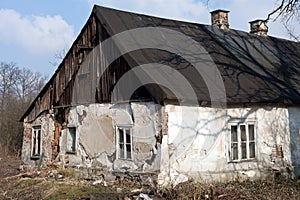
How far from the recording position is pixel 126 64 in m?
10.8

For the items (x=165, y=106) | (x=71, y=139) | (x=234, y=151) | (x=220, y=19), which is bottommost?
(x=234, y=151)

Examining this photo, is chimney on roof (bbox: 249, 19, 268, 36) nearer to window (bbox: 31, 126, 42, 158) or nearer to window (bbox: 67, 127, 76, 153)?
window (bbox: 67, 127, 76, 153)

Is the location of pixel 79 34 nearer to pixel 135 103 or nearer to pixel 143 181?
pixel 135 103

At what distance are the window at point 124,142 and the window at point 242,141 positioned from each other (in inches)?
114

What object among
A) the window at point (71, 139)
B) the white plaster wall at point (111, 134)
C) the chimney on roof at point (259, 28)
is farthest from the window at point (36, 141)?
the chimney on roof at point (259, 28)

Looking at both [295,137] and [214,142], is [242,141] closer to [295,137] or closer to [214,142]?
[214,142]

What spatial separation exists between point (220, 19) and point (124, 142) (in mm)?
8461

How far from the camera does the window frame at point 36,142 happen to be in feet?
47.0

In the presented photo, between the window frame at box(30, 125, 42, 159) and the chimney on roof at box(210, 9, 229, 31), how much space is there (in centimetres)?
872

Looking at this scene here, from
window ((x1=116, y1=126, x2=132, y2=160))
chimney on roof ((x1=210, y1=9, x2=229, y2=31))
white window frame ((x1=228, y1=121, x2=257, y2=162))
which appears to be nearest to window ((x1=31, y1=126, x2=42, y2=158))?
window ((x1=116, y1=126, x2=132, y2=160))

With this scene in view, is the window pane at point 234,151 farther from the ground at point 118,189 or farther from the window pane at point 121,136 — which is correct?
the window pane at point 121,136

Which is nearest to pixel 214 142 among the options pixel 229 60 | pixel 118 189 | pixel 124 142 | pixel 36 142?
pixel 124 142

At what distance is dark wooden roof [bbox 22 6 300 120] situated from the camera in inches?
425

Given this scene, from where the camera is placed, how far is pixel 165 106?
31.2 ft
